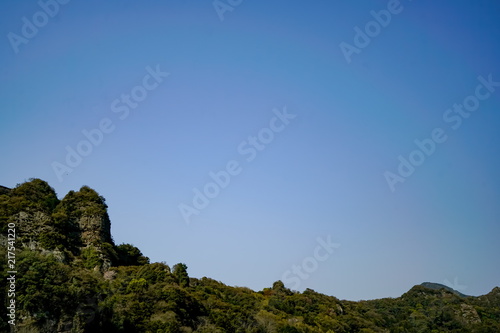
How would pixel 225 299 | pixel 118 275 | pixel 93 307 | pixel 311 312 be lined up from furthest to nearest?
pixel 311 312, pixel 225 299, pixel 118 275, pixel 93 307

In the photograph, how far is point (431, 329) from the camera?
99.1 m

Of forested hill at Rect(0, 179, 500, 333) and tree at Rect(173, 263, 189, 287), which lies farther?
tree at Rect(173, 263, 189, 287)

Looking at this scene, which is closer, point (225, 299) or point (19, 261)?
point (19, 261)

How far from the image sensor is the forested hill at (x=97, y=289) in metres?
32.8

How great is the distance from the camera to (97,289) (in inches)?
1580

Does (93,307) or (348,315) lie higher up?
(348,315)

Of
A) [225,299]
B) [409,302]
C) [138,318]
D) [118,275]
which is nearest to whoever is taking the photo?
[138,318]

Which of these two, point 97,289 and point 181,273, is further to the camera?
point 181,273

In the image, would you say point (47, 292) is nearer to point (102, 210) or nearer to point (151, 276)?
point (151, 276)

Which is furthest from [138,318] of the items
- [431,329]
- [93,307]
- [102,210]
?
[431,329]

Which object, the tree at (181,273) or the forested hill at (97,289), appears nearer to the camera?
the forested hill at (97,289)

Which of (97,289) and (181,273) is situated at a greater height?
(181,273)

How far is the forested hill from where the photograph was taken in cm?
3284

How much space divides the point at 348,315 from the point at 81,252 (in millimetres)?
52061
